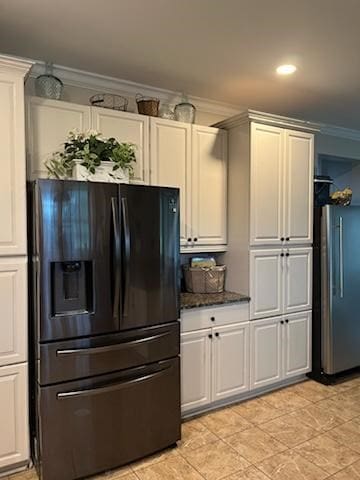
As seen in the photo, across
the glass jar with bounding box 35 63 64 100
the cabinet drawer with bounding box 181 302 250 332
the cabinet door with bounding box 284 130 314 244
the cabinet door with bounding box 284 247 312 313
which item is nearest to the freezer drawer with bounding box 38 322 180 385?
the cabinet drawer with bounding box 181 302 250 332

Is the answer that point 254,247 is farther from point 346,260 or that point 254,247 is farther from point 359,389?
point 359,389

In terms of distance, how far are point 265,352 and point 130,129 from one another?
2167mm

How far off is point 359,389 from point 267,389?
2.79 feet

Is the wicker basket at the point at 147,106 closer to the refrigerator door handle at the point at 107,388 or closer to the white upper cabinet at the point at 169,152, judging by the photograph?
the white upper cabinet at the point at 169,152

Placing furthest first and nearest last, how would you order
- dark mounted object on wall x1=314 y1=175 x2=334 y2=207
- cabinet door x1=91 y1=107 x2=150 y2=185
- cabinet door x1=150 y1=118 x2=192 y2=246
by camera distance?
dark mounted object on wall x1=314 y1=175 x2=334 y2=207, cabinet door x1=150 y1=118 x2=192 y2=246, cabinet door x1=91 y1=107 x2=150 y2=185

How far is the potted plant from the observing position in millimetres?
2266

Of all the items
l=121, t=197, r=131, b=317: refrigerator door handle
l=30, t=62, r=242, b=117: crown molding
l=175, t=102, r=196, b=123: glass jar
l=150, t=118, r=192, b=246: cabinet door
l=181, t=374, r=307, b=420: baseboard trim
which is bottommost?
l=181, t=374, r=307, b=420: baseboard trim

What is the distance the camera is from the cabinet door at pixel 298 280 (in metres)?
3.31

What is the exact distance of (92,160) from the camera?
7.44 ft

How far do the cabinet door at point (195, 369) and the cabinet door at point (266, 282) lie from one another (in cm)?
53

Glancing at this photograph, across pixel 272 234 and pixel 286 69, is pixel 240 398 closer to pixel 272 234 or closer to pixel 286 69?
pixel 272 234

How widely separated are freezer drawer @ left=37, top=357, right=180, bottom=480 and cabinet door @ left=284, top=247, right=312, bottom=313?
1.37 m

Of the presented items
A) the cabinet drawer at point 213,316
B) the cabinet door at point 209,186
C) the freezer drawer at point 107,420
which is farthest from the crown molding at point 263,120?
the freezer drawer at point 107,420

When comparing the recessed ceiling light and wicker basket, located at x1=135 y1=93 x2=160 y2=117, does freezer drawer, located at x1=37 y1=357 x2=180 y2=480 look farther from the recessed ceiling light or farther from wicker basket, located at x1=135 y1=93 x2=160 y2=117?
the recessed ceiling light
